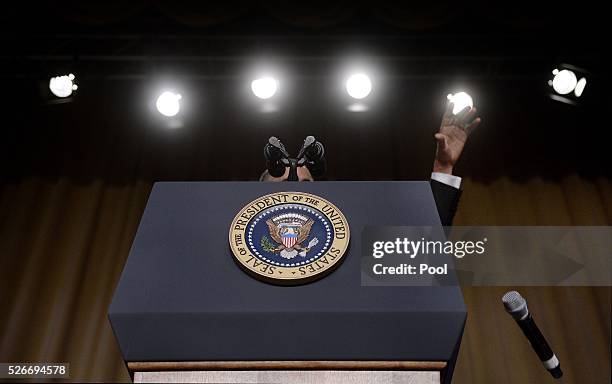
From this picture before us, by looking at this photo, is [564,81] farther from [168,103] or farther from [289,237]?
[289,237]

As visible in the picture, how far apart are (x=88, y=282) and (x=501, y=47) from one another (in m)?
3.24

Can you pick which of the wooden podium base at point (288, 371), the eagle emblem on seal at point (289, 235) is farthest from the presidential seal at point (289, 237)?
the wooden podium base at point (288, 371)

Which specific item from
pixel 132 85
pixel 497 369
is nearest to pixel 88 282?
pixel 132 85

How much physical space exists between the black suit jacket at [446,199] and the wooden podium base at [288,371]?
76 cm

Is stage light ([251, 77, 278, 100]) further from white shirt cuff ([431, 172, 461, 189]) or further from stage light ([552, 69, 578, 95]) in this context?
white shirt cuff ([431, 172, 461, 189])

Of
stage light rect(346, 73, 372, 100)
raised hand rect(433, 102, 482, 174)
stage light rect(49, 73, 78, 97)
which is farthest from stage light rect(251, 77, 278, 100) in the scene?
raised hand rect(433, 102, 482, 174)

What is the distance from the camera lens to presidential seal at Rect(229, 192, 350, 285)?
1.12 m

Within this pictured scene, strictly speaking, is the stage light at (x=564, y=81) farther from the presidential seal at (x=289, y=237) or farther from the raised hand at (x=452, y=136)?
the presidential seal at (x=289, y=237)

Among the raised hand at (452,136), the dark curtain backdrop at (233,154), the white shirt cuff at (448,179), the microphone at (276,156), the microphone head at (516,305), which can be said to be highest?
the dark curtain backdrop at (233,154)

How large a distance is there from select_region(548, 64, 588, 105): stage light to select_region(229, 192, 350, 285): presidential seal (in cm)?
328

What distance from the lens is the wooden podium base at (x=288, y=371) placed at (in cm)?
104

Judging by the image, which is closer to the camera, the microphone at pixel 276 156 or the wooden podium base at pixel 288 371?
the wooden podium base at pixel 288 371

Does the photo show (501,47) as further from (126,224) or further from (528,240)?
(126,224)

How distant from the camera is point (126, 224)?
170 inches
